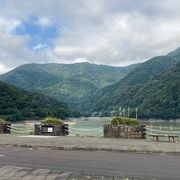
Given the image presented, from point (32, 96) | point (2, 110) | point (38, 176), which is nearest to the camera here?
point (38, 176)

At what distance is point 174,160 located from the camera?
1332 centimetres

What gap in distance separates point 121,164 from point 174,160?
6.82ft

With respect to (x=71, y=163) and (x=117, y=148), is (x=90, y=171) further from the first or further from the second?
(x=117, y=148)

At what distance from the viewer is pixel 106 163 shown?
12.4 m

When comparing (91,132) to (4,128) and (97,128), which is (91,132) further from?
(4,128)

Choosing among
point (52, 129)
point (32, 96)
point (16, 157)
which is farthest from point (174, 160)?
point (32, 96)

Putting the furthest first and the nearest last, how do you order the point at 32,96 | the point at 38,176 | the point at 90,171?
the point at 32,96
the point at 90,171
the point at 38,176

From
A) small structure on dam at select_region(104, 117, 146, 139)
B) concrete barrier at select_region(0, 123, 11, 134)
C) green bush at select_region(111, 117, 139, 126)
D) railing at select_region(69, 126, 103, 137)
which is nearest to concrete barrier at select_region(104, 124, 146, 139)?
small structure on dam at select_region(104, 117, 146, 139)

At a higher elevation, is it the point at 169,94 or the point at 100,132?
Answer: the point at 169,94

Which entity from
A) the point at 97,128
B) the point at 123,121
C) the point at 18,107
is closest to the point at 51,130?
the point at 123,121

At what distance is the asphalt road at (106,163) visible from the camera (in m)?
10.6

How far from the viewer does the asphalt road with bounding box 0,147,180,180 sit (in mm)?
10617

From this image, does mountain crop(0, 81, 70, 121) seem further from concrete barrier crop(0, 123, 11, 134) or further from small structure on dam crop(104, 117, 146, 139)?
small structure on dam crop(104, 117, 146, 139)

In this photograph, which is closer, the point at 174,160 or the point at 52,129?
the point at 174,160
